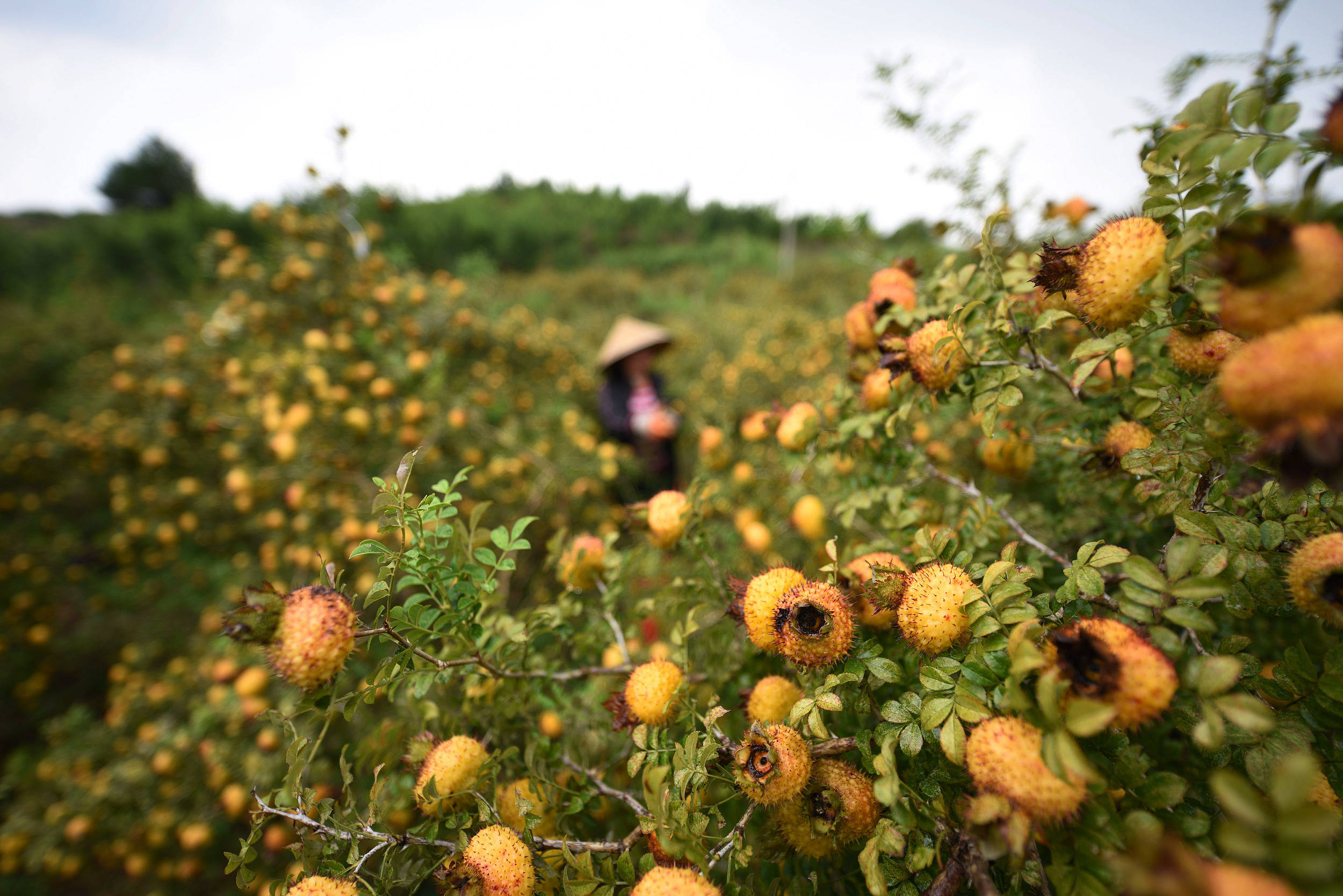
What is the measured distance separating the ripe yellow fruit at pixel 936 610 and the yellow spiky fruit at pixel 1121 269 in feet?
1.12

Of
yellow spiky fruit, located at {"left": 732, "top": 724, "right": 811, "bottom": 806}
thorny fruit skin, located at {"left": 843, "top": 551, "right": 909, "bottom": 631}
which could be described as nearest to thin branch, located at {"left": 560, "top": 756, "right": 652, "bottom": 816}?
yellow spiky fruit, located at {"left": 732, "top": 724, "right": 811, "bottom": 806}

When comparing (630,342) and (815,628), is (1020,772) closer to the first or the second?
(815,628)

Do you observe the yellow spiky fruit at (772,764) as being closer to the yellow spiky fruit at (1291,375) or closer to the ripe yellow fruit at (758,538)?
the yellow spiky fruit at (1291,375)

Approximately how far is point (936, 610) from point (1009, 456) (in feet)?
1.93

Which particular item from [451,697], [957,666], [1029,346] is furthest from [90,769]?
[1029,346]

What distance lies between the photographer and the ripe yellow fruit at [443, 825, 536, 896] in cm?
60

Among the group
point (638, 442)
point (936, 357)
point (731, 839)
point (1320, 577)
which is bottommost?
point (638, 442)

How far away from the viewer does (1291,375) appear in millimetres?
364

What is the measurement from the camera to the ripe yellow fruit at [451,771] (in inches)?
27.3

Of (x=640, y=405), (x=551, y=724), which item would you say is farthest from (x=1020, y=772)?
(x=640, y=405)

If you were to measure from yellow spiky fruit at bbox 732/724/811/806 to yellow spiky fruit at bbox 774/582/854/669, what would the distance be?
89mm

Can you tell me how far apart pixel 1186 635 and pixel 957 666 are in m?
0.37

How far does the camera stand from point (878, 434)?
0.97m

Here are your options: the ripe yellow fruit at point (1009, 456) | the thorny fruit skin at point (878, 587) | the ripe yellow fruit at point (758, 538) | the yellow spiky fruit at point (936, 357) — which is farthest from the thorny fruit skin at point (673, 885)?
the ripe yellow fruit at point (758, 538)
